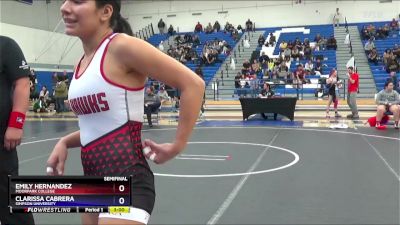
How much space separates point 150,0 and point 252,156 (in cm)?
2861

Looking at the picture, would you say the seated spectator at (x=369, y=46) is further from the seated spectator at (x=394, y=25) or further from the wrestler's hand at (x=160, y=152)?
the wrestler's hand at (x=160, y=152)

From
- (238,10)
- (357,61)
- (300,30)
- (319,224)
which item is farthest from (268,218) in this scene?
(238,10)

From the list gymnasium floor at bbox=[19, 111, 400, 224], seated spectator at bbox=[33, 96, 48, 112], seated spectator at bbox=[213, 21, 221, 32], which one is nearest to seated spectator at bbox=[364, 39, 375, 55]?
seated spectator at bbox=[213, 21, 221, 32]

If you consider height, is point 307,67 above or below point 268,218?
above

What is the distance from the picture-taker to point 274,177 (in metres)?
5.54

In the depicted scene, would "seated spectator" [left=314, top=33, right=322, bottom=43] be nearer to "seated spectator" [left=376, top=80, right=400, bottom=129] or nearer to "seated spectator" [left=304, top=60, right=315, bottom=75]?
"seated spectator" [left=304, top=60, right=315, bottom=75]

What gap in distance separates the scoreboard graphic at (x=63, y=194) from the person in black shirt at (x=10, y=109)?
144 centimetres

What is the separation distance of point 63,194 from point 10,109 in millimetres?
1702

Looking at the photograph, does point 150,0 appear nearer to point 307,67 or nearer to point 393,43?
point 307,67

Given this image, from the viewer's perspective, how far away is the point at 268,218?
12.8 feet

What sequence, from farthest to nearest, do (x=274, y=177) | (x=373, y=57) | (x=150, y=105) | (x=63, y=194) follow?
(x=373, y=57) → (x=150, y=105) → (x=274, y=177) → (x=63, y=194)

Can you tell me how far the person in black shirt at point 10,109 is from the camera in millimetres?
2662

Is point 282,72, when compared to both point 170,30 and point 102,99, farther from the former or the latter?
point 102,99

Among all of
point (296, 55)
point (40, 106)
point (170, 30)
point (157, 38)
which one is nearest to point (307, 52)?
point (296, 55)
